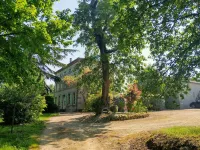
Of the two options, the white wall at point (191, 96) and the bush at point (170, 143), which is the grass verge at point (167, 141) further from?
the white wall at point (191, 96)

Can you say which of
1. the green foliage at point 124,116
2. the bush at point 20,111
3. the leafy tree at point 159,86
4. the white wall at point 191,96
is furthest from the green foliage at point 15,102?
the white wall at point 191,96

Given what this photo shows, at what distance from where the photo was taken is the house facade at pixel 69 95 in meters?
42.2

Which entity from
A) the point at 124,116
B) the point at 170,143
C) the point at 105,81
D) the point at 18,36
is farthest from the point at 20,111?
the point at 170,143

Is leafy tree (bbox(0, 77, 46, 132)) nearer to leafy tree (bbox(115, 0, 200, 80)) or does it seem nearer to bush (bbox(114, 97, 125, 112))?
leafy tree (bbox(115, 0, 200, 80))

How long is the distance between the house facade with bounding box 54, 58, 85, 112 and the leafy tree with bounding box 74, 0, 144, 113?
14.4m

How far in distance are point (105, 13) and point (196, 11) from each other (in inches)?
479

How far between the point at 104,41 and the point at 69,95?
85.8 feet

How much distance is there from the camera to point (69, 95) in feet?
157

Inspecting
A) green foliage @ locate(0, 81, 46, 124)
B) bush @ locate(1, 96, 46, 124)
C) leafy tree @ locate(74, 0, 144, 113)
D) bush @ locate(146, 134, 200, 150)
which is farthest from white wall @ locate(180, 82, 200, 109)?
bush @ locate(146, 134, 200, 150)

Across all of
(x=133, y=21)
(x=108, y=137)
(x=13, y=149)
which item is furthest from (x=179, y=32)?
(x=13, y=149)

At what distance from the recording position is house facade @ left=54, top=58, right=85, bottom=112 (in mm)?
42188

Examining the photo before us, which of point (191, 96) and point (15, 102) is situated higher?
point (191, 96)

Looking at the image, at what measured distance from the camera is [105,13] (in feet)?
70.6

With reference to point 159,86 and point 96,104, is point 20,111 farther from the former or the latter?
point 159,86
